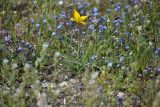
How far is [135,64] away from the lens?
9.25 ft

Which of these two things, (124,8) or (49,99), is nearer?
(49,99)

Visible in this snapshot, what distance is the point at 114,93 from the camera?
9.45 ft

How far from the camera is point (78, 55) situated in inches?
126

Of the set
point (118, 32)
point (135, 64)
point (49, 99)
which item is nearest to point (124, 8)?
point (118, 32)

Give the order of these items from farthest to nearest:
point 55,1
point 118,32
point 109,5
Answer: point 109,5
point 55,1
point 118,32

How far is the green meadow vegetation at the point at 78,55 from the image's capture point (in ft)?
8.74

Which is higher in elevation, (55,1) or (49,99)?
(55,1)

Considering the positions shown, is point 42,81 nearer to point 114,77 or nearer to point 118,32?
point 114,77

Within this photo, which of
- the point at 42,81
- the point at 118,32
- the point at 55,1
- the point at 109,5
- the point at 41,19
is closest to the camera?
the point at 42,81

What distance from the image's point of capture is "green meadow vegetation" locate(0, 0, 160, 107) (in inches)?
105

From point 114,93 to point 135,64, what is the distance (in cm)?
28

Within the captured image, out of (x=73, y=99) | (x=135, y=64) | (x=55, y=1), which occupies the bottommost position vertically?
(x=73, y=99)

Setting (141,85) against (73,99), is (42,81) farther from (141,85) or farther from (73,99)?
(141,85)

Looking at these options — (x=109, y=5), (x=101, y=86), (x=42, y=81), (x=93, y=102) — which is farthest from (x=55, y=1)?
(x=93, y=102)
